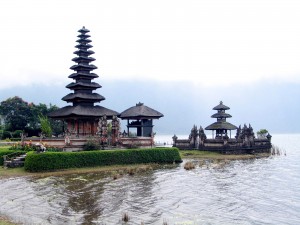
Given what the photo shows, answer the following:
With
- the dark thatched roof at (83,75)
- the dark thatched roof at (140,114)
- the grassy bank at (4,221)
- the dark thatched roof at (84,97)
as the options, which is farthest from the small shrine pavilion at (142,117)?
the grassy bank at (4,221)

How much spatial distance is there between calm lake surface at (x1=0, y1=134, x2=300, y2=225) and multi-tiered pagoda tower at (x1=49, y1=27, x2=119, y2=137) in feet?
61.0

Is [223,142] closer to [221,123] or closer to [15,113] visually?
[221,123]

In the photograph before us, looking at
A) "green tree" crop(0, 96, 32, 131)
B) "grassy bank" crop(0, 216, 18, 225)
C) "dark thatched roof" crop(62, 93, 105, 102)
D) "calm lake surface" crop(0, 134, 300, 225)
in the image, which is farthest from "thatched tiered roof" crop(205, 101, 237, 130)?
"grassy bank" crop(0, 216, 18, 225)

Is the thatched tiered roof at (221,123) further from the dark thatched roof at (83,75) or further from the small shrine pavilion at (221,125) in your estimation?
the dark thatched roof at (83,75)

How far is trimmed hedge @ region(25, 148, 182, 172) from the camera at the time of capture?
37844 millimetres

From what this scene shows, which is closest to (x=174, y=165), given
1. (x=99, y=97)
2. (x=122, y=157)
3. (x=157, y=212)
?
(x=122, y=157)

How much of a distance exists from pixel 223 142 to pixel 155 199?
40.4 m

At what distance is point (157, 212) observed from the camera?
893 inches

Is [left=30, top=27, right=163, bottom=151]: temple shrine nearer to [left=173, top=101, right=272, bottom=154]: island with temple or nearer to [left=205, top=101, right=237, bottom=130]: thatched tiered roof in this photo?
[left=173, top=101, right=272, bottom=154]: island with temple

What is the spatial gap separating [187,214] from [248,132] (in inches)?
1988

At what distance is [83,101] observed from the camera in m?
57.6

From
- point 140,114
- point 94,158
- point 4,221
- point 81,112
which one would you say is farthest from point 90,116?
point 4,221

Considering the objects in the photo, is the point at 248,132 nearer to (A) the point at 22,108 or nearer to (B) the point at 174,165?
(B) the point at 174,165

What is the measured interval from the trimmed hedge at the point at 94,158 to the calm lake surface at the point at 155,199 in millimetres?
3171
